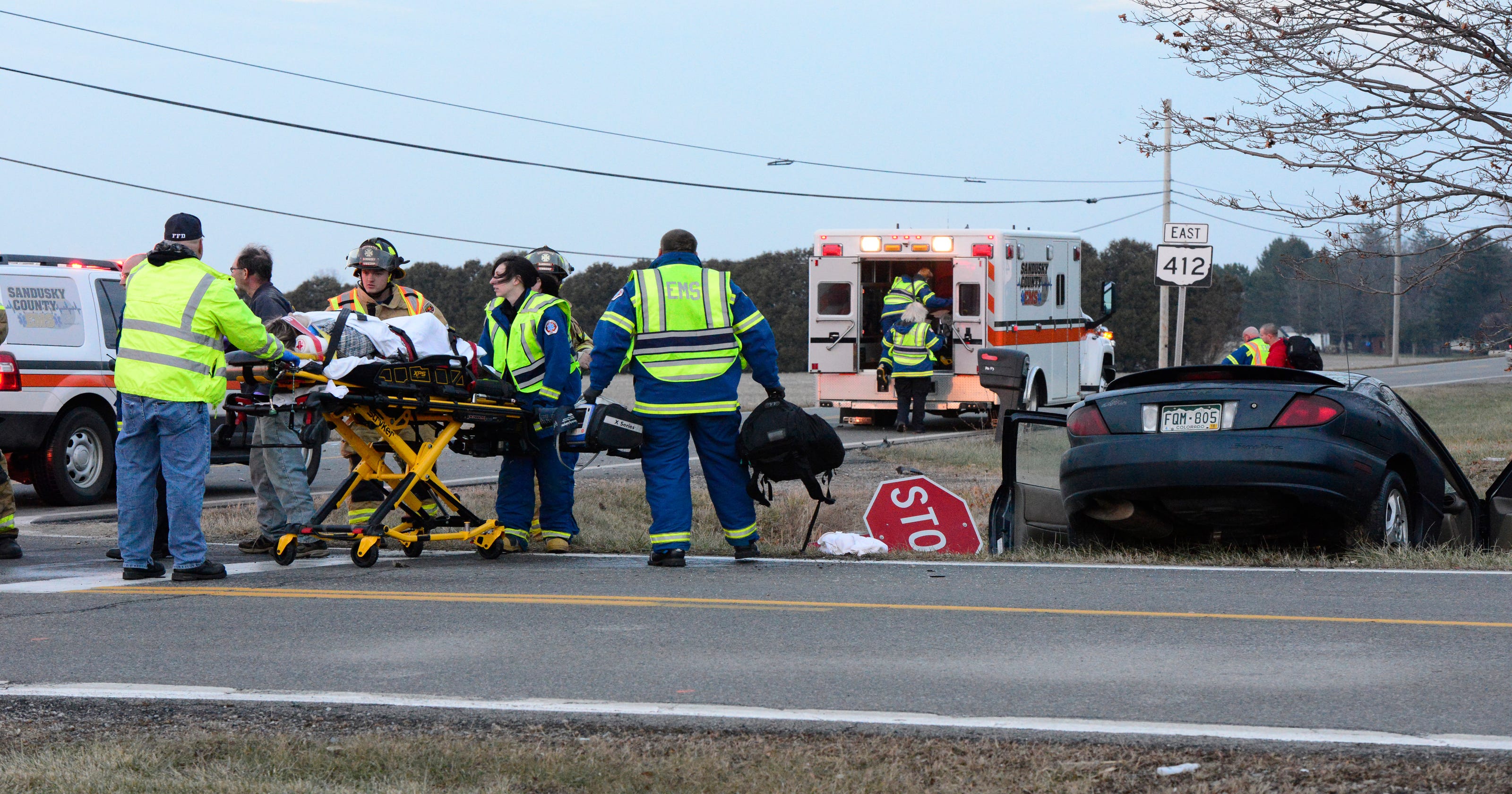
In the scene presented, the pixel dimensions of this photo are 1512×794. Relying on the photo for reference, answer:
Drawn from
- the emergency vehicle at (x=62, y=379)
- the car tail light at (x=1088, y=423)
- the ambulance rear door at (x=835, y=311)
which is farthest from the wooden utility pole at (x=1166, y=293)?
the emergency vehicle at (x=62, y=379)

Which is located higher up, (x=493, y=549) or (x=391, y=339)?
(x=391, y=339)

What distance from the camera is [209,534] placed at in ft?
34.7

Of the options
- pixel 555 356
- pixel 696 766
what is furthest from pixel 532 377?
pixel 696 766

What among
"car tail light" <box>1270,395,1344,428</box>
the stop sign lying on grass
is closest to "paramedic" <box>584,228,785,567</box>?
the stop sign lying on grass

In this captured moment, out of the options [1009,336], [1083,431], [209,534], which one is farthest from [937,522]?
[1009,336]

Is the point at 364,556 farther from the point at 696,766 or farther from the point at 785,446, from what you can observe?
the point at 696,766

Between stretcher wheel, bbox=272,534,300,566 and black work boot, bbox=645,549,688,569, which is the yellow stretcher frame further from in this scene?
black work boot, bbox=645,549,688,569

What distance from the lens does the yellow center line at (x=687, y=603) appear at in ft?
21.3

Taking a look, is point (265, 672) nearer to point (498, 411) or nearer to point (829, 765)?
point (829, 765)

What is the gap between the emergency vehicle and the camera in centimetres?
1248

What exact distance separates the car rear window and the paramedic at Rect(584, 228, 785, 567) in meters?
6.29

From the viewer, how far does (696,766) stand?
438 centimetres

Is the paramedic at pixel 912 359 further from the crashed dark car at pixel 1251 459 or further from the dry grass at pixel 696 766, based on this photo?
the dry grass at pixel 696 766

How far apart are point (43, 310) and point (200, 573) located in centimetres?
549
